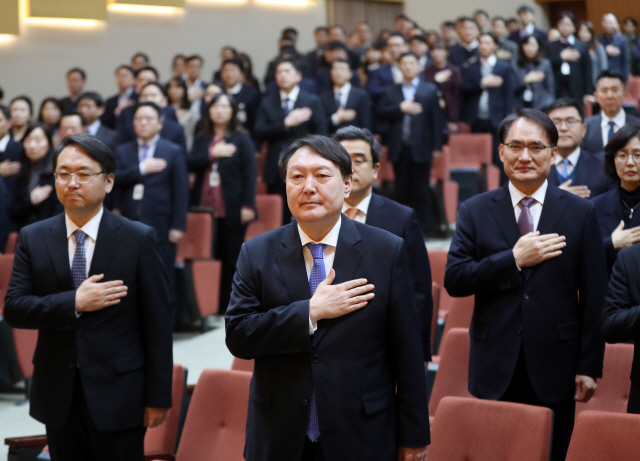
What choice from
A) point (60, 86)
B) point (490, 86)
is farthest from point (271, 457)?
point (60, 86)

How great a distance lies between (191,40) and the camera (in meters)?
10.2

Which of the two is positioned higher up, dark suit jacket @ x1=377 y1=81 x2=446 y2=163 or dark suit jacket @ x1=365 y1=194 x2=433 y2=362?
dark suit jacket @ x1=377 y1=81 x2=446 y2=163

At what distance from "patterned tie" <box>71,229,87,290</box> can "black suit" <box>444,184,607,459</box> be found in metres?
1.18

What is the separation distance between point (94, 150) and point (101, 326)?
0.57 meters

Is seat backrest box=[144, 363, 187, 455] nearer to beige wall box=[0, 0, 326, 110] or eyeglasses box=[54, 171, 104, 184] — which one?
eyeglasses box=[54, 171, 104, 184]

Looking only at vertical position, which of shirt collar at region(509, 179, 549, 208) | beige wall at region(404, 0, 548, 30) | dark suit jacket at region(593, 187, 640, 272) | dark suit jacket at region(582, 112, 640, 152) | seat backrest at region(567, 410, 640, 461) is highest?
beige wall at region(404, 0, 548, 30)

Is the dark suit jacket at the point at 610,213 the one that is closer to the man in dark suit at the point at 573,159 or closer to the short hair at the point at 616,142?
the short hair at the point at 616,142

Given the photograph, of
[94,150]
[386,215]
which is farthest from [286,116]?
[94,150]

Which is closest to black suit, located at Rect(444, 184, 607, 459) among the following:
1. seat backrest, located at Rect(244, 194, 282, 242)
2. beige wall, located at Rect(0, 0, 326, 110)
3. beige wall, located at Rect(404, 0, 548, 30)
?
seat backrest, located at Rect(244, 194, 282, 242)

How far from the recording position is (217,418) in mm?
2732

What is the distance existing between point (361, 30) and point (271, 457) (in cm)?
910

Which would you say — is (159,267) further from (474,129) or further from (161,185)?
(474,129)

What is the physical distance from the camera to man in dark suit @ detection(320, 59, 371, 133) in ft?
21.4

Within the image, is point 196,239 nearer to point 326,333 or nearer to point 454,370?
point 454,370
